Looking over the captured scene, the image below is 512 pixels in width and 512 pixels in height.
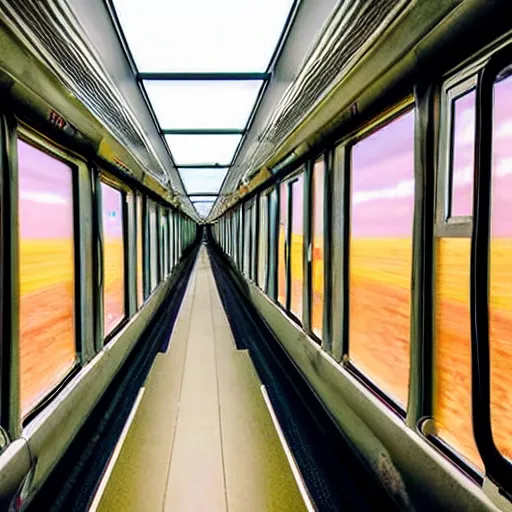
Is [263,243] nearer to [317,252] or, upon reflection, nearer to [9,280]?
[317,252]

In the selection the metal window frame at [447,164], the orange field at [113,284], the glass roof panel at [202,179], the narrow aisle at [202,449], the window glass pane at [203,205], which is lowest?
the narrow aisle at [202,449]

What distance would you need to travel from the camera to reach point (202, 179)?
9172mm

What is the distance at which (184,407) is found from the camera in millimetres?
2961

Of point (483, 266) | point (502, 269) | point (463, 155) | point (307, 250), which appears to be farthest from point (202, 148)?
point (483, 266)

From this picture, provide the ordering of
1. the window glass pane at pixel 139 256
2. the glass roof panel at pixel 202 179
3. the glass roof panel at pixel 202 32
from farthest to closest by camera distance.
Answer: the glass roof panel at pixel 202 179
the window glass pane at pixel 139 256
the glass roof panel at pixel 202 32

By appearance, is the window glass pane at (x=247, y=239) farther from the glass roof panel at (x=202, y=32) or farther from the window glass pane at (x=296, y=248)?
the glass roof panel at (x=202, y=32)

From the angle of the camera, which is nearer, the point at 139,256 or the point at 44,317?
the point at 44,317

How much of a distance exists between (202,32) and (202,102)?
4.33 feet

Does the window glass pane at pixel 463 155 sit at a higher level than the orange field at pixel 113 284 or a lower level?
higher

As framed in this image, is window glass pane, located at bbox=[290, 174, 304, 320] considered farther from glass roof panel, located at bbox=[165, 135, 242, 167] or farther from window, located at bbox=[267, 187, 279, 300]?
glass roof panel, located at bbox=[165, 135, 242, 167]

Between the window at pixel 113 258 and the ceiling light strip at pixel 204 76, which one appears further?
the window at pixel 113 258

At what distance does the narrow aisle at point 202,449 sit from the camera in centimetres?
194

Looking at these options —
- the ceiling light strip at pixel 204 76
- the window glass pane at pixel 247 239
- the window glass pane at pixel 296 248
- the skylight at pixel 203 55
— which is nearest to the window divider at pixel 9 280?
the skylight at pixel 203 55

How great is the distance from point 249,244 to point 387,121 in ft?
20.1
